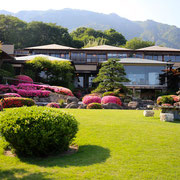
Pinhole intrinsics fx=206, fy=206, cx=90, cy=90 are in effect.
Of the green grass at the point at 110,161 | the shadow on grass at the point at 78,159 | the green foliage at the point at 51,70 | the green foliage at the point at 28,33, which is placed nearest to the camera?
the green grass at the point at 110,161

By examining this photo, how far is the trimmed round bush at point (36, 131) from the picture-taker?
3.61m

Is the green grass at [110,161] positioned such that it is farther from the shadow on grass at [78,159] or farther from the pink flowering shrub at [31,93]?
the pink flowering shrub at [31,93]

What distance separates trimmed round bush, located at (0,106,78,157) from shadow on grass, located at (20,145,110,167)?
0.58 ft

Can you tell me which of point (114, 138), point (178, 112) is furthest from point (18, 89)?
point (114, 138)

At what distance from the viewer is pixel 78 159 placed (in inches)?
143

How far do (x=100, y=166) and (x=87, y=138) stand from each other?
1.53 meters

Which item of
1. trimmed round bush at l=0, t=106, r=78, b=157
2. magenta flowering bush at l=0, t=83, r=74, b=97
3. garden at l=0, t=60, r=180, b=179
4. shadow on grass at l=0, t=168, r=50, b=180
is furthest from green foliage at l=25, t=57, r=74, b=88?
shadow on grass at l=0, t=168, r=50, b=180

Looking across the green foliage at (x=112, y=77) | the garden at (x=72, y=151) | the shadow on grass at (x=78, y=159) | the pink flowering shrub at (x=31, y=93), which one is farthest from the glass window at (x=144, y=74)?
the shadow on grass at (x=78, y=159)

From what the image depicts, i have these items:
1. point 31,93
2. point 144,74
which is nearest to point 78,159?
point 31,93

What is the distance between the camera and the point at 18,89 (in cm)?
1639

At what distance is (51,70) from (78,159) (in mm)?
19699

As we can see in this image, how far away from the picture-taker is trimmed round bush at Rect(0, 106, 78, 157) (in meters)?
3.61

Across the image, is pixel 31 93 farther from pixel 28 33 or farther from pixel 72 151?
pixel 28 33

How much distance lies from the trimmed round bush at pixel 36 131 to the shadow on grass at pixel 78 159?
18 centimetres
